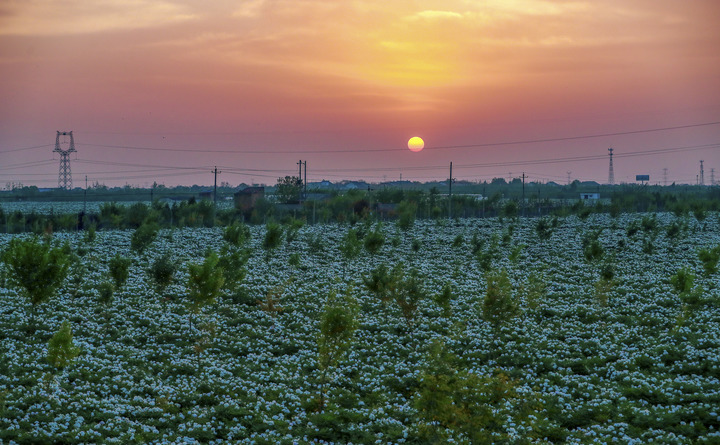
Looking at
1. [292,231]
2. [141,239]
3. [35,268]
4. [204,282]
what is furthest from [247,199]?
[204,282]

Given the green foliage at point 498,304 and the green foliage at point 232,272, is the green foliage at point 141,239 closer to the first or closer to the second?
the green foliage at point 232,272

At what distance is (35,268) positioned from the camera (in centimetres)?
3116

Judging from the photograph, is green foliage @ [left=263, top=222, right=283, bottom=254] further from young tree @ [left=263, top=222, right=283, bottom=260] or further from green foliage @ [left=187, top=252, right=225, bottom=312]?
green foliage @ [left=187, top=252, right=225, bottom=312]

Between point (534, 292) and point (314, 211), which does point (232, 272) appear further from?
point (314, 211)

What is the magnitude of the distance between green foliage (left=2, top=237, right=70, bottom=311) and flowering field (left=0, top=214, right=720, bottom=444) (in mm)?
1630

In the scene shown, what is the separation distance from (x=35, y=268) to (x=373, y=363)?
16.4 meters

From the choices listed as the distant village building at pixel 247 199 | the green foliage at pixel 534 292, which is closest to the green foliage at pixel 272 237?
the green foliage at pixel 534 292

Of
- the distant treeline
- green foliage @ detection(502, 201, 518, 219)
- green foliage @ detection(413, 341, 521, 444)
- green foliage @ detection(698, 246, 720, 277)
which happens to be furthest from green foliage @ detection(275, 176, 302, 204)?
green foliage @ detection(413, 341, 521, 444)

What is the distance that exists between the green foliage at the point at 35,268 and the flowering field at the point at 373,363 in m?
1.63

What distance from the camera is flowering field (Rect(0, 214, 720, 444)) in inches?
757

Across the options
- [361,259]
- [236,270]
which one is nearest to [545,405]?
[236,270]

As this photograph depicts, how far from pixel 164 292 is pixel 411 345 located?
56.3ft

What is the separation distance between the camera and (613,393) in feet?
74.5

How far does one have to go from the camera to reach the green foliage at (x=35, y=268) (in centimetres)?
3088
